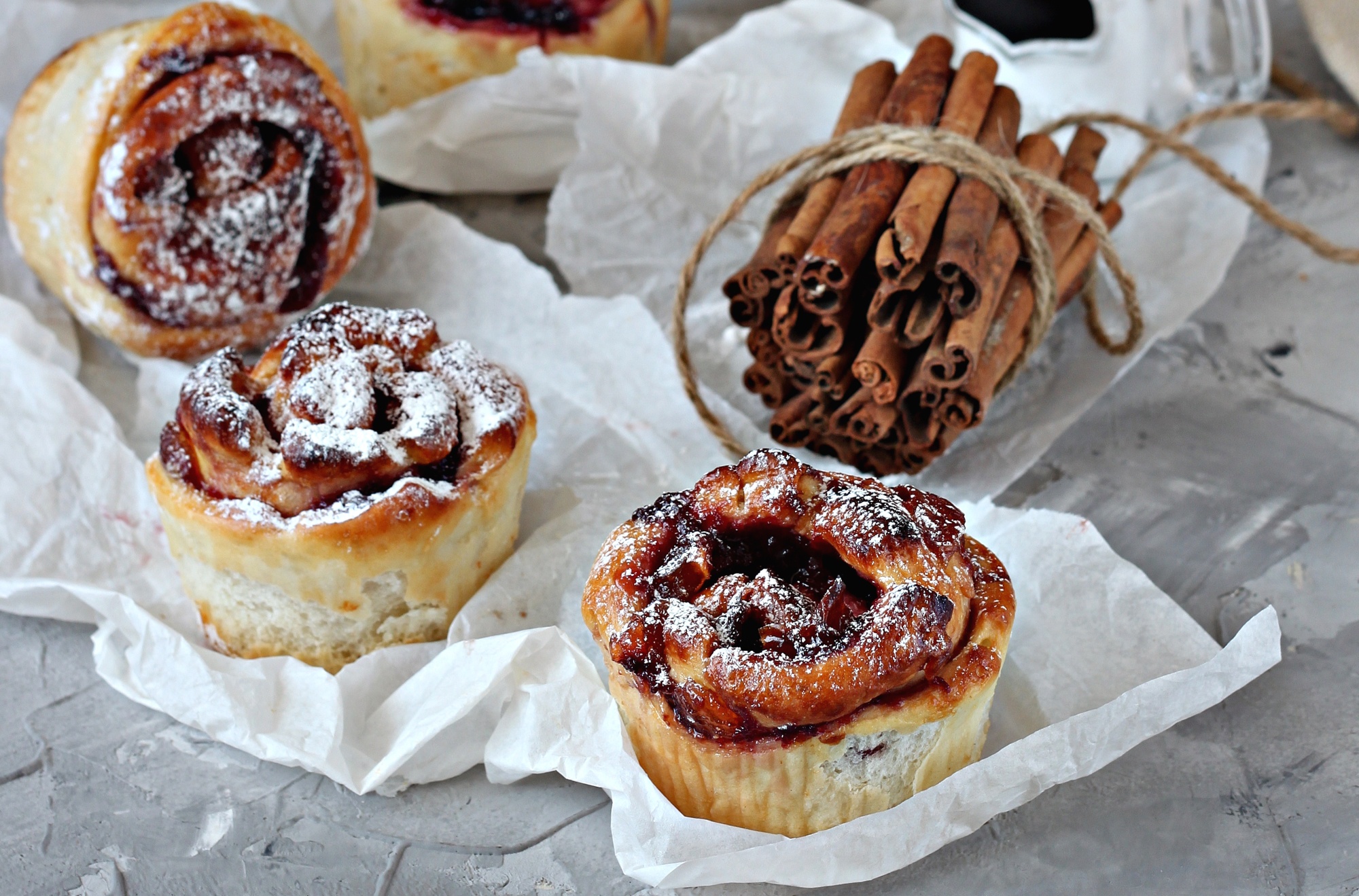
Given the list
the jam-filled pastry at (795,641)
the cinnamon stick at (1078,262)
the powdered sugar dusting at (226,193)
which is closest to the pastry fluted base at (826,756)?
the jam-filled pastry at (795,641)

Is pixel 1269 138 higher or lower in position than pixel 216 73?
lower

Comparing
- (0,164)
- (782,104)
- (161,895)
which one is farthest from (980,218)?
(0,164)

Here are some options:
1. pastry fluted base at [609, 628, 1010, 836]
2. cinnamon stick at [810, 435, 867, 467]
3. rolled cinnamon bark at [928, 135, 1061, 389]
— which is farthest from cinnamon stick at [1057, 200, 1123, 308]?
pastry fluted base at [609, 628, 1010, 836]

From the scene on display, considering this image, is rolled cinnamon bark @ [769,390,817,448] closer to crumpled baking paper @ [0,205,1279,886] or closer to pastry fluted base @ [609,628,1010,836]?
crumpled baking paper @ [0,205,1279,886]

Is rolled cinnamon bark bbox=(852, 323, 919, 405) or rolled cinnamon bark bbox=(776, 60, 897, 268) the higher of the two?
rolled cinnamon bark bbox=(776, 60, 897, 268)

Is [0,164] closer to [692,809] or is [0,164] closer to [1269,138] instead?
[692,809]

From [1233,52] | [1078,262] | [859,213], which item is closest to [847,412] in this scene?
[859,213]
